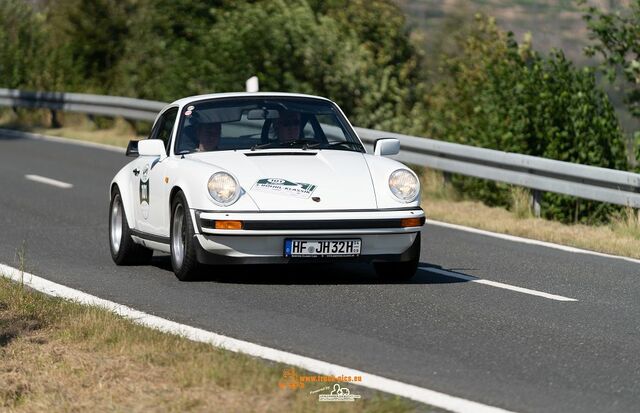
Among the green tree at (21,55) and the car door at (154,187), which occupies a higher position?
the car door at (154,187)

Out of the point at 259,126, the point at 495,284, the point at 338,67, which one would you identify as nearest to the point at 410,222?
the point at 495,284

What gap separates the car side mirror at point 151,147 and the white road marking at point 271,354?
136cm

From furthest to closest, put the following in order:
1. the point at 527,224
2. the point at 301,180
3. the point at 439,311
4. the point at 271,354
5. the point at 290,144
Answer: the point at 527,224 → the point at 290,144 → the point at 301,180 → the point at 439,311 → the point at 271,354

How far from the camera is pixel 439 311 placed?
9047 millimetres

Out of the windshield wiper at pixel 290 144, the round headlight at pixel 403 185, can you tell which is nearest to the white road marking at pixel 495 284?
the round headlight at pixel 403 185

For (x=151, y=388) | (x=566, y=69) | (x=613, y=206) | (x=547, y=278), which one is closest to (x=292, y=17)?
(x=566, y=69)

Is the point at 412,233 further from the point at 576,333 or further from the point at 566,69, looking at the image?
the point at 566,69

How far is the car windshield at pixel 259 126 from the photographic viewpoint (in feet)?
36.0

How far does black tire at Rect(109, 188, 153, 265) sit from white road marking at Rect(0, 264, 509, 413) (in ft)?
5.03

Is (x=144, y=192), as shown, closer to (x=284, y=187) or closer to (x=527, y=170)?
(x=284, y=187)

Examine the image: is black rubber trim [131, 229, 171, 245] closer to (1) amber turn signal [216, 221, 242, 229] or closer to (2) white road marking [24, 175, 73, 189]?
(1) amber turn signal [216, 221, 242, 229]

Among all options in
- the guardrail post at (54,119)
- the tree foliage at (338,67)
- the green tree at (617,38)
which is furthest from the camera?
the guardrail post at (54,119)

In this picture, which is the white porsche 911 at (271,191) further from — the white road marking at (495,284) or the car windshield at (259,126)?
the white road marking at (495,284)

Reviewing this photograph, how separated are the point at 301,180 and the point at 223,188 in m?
0.55
